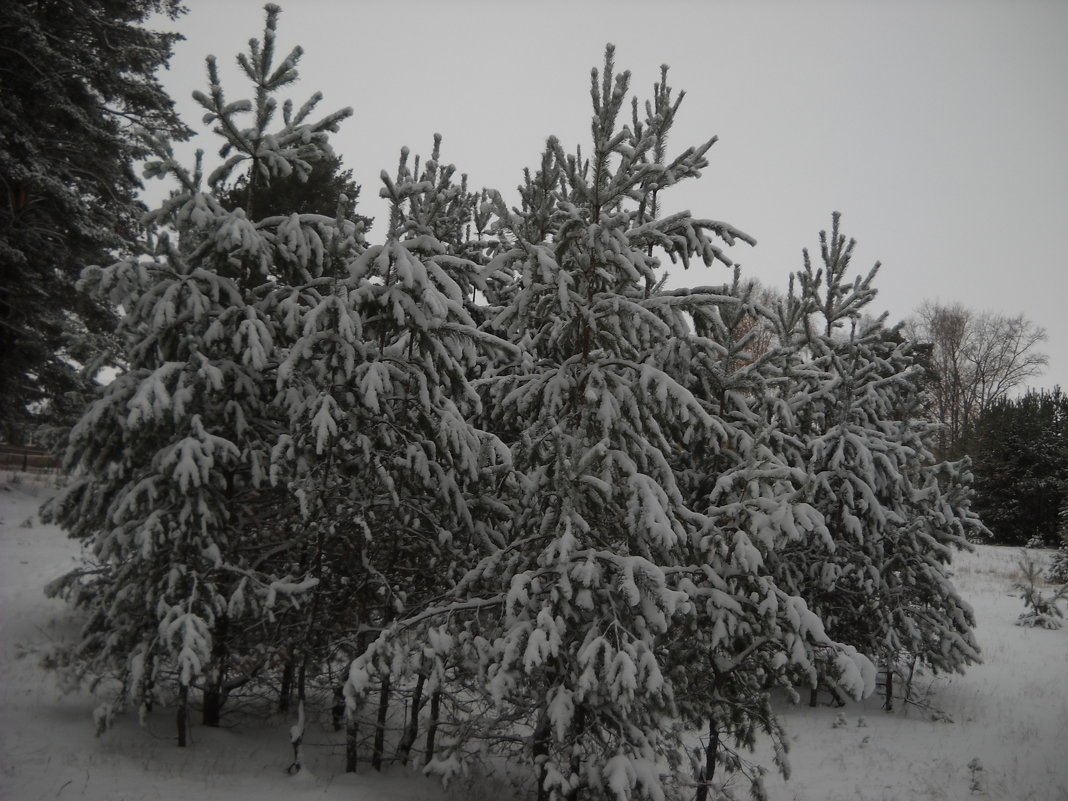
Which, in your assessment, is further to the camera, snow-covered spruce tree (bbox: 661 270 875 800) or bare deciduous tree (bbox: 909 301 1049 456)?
bare deciduous tree (bbox: 909 301 1049 456)

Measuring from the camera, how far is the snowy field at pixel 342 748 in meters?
5.68

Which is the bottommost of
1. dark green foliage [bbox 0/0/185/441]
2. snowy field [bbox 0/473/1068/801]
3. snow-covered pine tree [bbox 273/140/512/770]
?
snowy field [bbox 0/473/1068/801]

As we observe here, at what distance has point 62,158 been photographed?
13.4m

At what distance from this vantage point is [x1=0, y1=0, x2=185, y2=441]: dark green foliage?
1241 cm

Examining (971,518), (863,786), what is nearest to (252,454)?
(863,786)

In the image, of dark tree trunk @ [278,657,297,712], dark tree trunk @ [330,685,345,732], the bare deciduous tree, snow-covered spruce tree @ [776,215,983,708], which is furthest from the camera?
the bare deciduous tree

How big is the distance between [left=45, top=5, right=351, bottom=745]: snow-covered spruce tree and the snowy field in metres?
0.60

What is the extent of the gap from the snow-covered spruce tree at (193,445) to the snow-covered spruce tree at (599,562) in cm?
200

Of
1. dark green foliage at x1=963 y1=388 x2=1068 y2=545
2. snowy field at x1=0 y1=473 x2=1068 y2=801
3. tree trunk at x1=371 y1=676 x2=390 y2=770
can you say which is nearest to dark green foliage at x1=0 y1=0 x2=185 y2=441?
snowy field at x1=0 y1=473 x2=1068 y2=801

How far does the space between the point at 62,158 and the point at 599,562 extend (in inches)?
602

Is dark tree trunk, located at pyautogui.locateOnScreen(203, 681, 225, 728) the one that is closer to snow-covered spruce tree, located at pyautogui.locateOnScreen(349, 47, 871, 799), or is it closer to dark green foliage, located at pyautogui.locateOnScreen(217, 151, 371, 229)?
snow-covered spruce tree, located at pyautogui.locateOnScreen(349, 47, 871, 799)

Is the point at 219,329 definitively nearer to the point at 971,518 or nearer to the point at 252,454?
the point at 252,454

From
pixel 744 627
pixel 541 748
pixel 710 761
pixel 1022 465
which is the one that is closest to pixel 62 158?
pixel 541 748

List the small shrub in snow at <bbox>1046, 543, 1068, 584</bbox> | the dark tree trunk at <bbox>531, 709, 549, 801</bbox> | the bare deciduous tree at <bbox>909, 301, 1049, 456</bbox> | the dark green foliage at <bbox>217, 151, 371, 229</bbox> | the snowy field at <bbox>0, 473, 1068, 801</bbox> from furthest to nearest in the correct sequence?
the bare deciduous tree at <bbox>909, 301, 1049, 456</bbox> < the small shrub in snow at <bbox>1046, 543, 1068, 584</bbox> < the dark green foliage at <bbox>217, 151, 371, 229</bbox> < the snowy field at <bbox>0, 473, 1068, 801</bbox> < the dark tree trunk at <bbox>531, 709, 549, 801</bbox>
